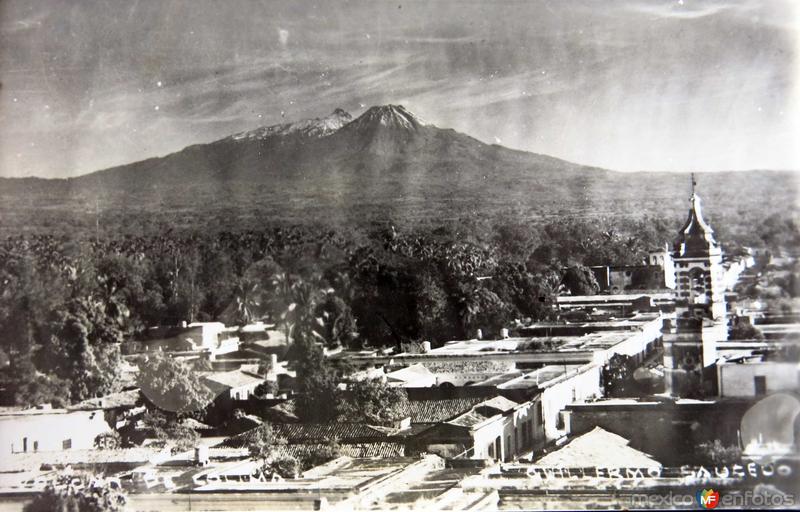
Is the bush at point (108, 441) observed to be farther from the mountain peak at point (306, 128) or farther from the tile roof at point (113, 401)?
the mountain peak at point (306, 128)

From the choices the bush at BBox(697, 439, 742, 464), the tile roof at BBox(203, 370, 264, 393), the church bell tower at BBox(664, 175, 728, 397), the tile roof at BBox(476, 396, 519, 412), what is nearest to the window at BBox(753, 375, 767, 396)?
the church bell tower at BBox(664, 175, 728, 397)

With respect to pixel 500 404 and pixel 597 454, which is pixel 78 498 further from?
pixel 597 454

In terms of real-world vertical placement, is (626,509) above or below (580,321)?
below

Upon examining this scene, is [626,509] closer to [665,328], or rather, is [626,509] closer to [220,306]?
[665,328]

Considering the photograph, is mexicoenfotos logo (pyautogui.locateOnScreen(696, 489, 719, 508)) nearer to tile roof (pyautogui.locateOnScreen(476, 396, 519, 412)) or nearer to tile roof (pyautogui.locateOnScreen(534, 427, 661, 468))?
tile roof (pyautogui.locateOnScreen(534, 427, 661, 468))

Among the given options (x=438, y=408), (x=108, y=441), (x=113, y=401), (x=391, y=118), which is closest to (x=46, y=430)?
(x=108, y=441)

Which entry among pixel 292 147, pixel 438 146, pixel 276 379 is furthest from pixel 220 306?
pixel 438 146

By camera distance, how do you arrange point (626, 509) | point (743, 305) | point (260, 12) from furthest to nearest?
point (260, 12) → point (743, 305) → point (626, 509)
